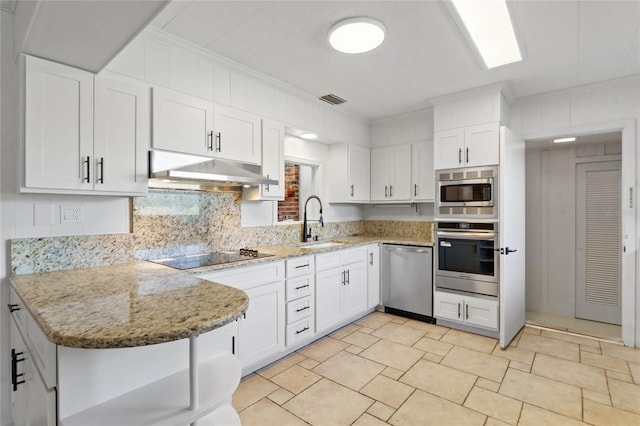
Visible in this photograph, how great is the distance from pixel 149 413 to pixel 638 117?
4406 mm

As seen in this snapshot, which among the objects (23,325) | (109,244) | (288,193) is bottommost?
(23,325)

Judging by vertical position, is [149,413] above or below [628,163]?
below

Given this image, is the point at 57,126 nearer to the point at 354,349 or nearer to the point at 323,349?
the point at 323,349

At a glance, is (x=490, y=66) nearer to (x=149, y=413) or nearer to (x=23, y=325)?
(x=149, y=413)

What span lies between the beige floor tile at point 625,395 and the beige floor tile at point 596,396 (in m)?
0.03

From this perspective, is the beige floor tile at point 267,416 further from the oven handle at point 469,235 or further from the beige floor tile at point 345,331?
the oven handle at point 469,235

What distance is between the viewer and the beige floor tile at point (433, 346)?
3.01m

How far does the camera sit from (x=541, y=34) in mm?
2320

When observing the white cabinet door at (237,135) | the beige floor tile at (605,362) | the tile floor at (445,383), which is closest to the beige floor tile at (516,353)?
the tile floor at (445,383)

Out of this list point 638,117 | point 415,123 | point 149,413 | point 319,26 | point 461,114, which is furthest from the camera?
point 415,123

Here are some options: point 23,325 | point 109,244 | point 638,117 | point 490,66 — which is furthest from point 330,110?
point 23,325

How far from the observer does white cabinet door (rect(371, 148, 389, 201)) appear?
4.47 meters

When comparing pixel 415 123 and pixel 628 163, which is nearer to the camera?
pixel 628 163

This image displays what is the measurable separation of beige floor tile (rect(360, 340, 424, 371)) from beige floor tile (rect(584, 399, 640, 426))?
3.84 feet
